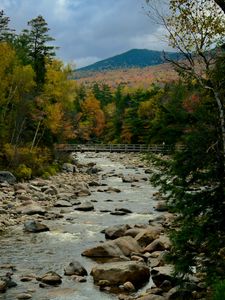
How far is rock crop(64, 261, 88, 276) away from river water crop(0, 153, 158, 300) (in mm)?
266

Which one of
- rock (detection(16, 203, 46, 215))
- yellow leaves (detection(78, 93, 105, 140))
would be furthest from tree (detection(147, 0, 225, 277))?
yellow leaves (detection(78, 93, 105, 140))

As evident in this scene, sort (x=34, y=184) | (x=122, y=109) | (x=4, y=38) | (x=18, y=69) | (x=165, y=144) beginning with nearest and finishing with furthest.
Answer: (x=165, y=144) → (x=34, y=184) → (x=18, y=69) → (x=4, y=38) → (x=122, y=109)

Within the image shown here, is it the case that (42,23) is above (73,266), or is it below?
above

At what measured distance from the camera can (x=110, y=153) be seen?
7331 centimetres

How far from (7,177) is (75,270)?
63.0 ft

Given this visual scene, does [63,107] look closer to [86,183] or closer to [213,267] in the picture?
[86,183]

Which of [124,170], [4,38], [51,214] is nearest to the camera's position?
[51,214]

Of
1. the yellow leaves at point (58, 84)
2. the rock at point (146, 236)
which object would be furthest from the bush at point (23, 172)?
the rock at point (146, 236)

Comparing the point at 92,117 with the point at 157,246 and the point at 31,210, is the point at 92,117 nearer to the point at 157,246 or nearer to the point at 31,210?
the point at 31,210

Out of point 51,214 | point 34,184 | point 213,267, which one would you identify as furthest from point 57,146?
point 213,267

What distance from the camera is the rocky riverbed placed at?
13.2 metres

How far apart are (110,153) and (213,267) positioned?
206 ft

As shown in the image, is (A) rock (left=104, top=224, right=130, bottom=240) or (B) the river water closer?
(B) the river water

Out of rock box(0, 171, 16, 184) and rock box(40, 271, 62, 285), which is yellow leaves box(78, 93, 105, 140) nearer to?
rock box(0, 171, 16, 184)
